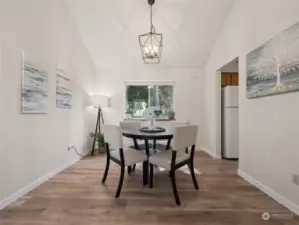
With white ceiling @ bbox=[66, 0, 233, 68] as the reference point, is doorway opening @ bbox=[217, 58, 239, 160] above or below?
below

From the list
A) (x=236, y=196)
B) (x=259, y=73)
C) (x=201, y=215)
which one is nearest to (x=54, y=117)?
(x=201, y=215)

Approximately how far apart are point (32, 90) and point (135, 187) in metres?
1.85

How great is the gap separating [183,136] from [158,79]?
141 inches

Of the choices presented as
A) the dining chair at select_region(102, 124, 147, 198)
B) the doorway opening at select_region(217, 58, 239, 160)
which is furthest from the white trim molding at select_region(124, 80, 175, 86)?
the dining chair at select_region(102, 124, 147, 198)

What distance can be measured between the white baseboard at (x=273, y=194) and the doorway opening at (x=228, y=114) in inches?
51.4

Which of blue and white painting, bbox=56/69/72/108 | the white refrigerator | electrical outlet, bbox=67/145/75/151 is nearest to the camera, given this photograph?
blue and white painting, bbox=56/69/72/108

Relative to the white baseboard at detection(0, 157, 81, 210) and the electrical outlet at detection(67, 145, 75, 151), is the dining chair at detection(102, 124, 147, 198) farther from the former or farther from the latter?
the electrical outlet at detection(67, 145, 75, 151)

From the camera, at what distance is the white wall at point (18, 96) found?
97.4 inches

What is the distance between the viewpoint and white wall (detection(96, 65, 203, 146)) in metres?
6.10

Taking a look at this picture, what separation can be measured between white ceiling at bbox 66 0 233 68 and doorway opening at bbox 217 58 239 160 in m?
0.75

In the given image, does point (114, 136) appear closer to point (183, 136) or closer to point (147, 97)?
point (183, 136)

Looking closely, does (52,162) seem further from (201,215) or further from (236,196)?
(236,196)

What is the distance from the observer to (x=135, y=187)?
311 centimetres

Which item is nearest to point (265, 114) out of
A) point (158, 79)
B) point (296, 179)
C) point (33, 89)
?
point (296, 179)
